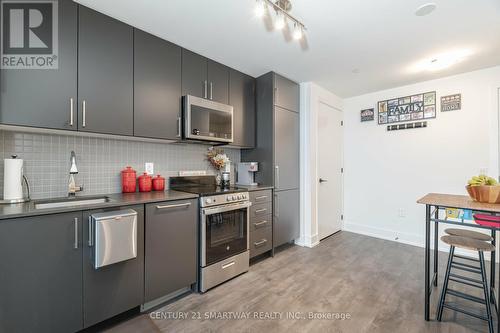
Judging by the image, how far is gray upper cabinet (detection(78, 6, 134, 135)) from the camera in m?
1.69

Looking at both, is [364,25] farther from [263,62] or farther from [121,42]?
[121,42]

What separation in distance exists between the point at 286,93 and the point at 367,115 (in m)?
1.66

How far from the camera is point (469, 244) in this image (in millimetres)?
1574

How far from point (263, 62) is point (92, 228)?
2356 mm

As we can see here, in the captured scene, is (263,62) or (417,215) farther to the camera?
(417,215)

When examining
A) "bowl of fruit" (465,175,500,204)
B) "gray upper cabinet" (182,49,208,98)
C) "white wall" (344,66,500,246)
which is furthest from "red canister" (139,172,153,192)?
"white wall" (344,66,500,246)

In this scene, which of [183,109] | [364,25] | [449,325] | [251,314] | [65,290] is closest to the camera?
[65,290]

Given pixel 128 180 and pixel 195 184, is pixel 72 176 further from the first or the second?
pixel 195 184

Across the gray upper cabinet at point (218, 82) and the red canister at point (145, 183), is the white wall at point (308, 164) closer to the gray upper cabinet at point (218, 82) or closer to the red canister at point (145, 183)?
the gray upper cabinet at point (218, 82)

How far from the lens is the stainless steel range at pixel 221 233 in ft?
6.81

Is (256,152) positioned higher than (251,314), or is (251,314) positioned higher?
(256,152)

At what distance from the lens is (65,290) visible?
1.39 metres

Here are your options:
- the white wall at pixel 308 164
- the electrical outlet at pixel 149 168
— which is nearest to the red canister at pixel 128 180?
the electrical outlet at pixel 149 168

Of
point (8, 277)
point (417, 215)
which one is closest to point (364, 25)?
point (417, 215)
